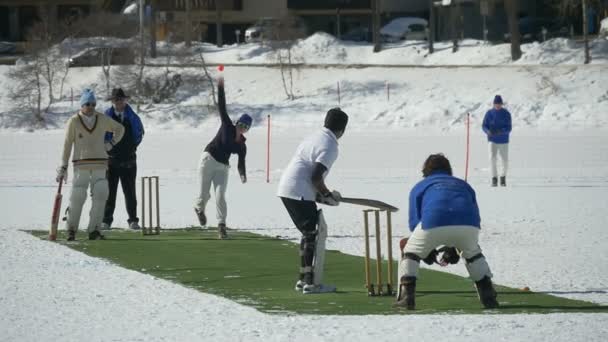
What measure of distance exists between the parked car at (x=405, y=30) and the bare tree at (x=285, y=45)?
645cm

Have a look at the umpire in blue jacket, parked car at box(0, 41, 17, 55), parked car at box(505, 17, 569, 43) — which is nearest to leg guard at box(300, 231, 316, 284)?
the umpire in blue jacket

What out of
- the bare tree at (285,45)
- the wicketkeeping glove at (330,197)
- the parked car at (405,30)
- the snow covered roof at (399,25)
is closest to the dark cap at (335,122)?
the wicketkeeping glove at (330,197)

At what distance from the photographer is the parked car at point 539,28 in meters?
64.6

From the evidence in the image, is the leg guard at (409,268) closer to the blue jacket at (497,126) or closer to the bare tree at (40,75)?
the blue jacket at (497,126)

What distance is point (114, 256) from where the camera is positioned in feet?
50.8

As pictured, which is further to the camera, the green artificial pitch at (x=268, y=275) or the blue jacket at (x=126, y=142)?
the blue jacket at (x=126, y=142)

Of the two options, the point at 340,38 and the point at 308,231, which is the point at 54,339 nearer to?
the point at 308,231

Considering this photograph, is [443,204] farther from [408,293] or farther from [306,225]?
[306,225]

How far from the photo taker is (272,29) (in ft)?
196

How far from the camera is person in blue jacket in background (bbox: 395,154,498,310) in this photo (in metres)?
11.4

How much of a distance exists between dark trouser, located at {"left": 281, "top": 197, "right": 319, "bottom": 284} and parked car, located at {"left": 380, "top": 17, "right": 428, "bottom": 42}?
176ft

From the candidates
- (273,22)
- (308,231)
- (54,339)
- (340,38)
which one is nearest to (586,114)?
(273,22)

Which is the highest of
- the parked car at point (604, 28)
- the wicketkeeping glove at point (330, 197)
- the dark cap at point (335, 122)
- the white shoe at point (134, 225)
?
the parked car at point (604, 28)

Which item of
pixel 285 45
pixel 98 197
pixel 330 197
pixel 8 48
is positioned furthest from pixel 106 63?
pixel 330 197
